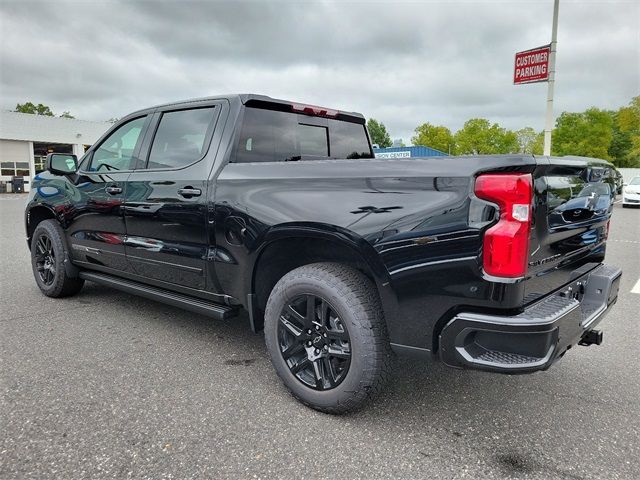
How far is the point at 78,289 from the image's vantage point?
491cm

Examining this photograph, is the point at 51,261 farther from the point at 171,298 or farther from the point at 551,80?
the point at 551,80

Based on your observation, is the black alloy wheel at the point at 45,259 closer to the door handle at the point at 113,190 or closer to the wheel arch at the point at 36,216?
the wheel arch at the point at 36,216

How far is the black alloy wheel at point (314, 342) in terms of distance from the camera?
2545 millimetres

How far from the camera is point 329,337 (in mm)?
2562

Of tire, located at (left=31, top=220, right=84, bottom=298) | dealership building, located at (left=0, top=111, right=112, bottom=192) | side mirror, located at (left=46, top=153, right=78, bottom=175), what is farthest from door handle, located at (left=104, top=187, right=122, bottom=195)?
dealership building, located at (left=0, top=111, right=112, bottom=192)

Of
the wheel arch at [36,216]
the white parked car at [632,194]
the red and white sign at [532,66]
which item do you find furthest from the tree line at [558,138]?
the wheel arch at [36,216]

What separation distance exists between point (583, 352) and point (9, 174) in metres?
40.2

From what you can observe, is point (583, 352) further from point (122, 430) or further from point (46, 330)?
point (46, 330)

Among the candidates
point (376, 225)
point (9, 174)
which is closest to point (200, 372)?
point (376, 225)

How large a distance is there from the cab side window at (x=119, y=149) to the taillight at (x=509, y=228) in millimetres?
2954

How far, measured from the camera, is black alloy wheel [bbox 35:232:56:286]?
4.76 metres

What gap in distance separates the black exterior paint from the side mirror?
30.4 inches

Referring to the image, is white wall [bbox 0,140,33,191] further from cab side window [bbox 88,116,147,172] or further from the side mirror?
cab side window [bbox 88,116,147,172]

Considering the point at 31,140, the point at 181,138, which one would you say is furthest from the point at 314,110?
the point at 31,140
